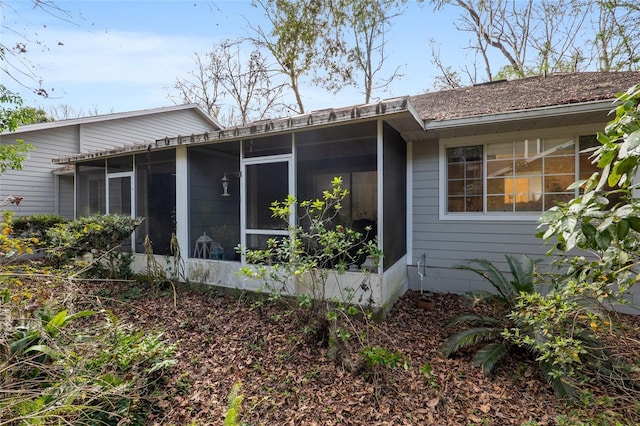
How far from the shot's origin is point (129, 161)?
680 cm

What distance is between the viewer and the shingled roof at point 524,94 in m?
4.58

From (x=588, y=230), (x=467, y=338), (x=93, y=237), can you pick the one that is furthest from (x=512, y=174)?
(x=93, y=237)

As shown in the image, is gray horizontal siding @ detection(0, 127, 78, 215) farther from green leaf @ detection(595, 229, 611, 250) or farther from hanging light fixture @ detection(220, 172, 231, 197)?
green leaf @ detection(595, 229, 611, 250)

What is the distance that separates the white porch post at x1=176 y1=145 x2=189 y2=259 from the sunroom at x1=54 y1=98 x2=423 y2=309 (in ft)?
0.06

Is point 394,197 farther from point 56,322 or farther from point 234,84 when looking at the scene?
point 234,84

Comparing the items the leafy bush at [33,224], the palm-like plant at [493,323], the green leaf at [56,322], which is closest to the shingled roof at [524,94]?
the palm-like plant at [493,323]

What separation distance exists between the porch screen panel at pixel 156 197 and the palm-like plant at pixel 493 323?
5.24 metres

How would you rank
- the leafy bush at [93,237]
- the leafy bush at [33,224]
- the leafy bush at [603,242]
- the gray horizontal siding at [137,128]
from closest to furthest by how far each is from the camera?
the leafy bush at [603,242] → the leafy bush at [93,237] → the leafy bush at [33,224] → the gray horizontal siding at [137,128]

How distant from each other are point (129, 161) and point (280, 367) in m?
5.74

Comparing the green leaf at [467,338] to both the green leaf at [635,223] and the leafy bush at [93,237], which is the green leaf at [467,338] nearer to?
the green leaf at [635,223]

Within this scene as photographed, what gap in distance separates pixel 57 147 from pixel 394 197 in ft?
→ 34.2

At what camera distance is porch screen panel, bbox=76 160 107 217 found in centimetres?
764

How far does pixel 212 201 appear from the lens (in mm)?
6109

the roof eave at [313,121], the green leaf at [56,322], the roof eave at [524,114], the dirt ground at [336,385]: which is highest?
the roof eave at [524,114]
